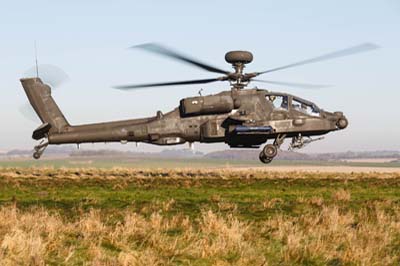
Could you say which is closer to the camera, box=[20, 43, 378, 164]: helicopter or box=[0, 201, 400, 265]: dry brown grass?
box=[0, 201, 400, 265]: dry brown grass

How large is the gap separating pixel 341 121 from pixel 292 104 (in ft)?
8.41

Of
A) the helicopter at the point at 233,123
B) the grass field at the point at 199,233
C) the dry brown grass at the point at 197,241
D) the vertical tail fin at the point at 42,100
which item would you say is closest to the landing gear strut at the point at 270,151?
the helicopter at the point at 233,123

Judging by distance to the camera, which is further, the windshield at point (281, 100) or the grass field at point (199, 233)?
the windshield at point (281, 100)

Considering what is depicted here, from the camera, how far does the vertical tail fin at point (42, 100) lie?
29609 millimetres

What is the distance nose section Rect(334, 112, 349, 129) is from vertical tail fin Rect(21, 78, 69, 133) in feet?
46.5

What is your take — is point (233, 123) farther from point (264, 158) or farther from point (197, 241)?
point (197, 241)

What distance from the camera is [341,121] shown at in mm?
27406

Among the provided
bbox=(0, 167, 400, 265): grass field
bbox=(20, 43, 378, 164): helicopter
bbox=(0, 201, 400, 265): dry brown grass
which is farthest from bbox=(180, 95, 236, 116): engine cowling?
bbox=(0, 201, 400, 265): dry brown grass

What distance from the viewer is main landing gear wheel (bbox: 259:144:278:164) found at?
2705 centimetres

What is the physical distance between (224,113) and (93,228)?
16397mm

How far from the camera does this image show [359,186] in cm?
2548

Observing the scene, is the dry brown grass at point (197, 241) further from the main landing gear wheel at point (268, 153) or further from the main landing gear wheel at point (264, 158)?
the main landing gear wheel at point (264, 158)

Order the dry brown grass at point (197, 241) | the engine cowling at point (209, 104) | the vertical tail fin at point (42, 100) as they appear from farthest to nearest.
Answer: the vertical tail fin at point (42, 100) → the engine cowling at point (209, 104) → the dry brown grass at point (197, 241)

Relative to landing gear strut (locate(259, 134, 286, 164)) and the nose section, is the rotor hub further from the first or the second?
the nose section
